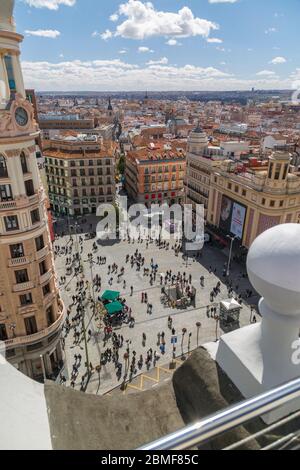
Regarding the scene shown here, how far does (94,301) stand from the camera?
114 feet

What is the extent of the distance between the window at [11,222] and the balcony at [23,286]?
3742 millimetres

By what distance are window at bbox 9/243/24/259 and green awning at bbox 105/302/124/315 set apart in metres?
13.8

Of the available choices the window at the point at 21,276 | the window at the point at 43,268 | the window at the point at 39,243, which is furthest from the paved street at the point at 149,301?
the window at the point at 39,243

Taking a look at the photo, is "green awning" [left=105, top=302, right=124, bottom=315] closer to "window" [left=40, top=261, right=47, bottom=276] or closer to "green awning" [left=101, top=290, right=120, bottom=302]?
"green awning" [left=101, top=290, right=120, bottom=302]

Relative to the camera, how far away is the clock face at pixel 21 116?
57.2ft

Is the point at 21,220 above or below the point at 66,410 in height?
below

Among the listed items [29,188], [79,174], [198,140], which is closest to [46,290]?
[29,188]

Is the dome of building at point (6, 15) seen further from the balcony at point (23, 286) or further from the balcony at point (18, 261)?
the balcony at point (23, 286)

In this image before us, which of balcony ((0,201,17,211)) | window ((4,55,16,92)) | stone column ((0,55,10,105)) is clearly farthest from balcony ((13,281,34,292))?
window ((4,55,16,92))

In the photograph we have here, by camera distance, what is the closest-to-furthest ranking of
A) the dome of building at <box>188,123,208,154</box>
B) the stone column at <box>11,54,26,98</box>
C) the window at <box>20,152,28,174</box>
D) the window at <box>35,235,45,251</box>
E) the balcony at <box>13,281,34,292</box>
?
1. the stone column at <box>11,54,26,98</box>
2. the window at <box>20,152,28,174</box>
3. the balcony at <box>13,281,34,292</box>
4. the window at <box>35,235,45,251</box>
5. the dome of building at <box>188,123,208,154</box>

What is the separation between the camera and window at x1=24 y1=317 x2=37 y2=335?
21438 mm
